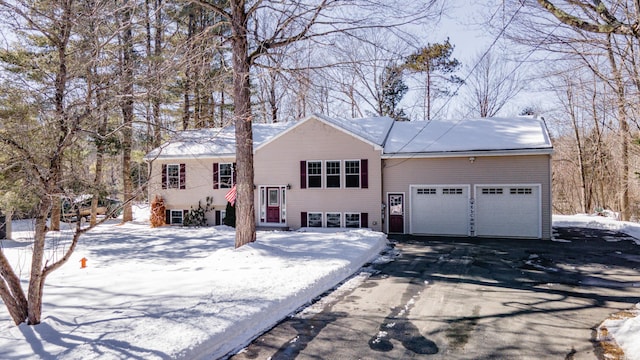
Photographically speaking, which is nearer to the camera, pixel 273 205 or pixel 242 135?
pixel 242 135

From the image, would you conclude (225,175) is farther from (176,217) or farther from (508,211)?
(508,211)

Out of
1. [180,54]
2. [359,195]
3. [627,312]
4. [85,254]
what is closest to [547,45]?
[627,312]

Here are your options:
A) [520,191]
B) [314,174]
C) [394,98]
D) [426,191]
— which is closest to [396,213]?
[426,191]

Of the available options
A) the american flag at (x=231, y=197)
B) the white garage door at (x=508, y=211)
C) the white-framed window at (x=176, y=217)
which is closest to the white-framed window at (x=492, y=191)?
the white garage door at (x=508, y=211)

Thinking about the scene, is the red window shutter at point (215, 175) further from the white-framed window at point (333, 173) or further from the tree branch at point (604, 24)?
the tree branch at point (604, 24)

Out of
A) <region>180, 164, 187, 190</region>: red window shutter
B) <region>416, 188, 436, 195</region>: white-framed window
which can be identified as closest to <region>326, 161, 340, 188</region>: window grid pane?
<region>416, 188, 436, 195</region>: white-framed window

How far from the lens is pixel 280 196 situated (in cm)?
1708

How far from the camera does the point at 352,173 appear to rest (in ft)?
51.9

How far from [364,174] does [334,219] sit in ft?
7.37

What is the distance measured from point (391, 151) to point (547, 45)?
775cm

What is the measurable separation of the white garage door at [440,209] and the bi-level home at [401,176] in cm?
4

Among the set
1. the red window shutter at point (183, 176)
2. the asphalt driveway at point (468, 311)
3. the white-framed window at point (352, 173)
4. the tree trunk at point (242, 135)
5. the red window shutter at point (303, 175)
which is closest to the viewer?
the asphalt driveway at point (468, 311)

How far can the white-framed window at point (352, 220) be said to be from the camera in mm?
15797

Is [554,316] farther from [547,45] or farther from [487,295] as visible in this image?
[547,45]
